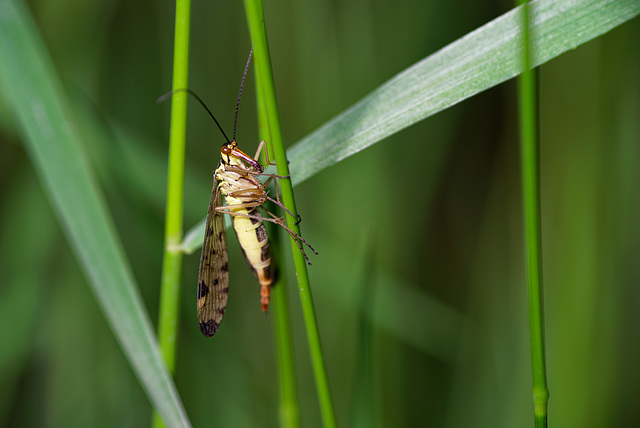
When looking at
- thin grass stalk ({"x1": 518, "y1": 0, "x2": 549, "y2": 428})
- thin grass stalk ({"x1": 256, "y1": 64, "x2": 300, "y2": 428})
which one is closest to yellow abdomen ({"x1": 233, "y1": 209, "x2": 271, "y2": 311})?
thin grass stalk ({"x1": 256, "y1": 64, "x2": 300, "y2": 428})

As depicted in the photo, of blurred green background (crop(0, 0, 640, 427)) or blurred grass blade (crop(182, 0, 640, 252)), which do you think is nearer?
blurred grass blade (crop(182, 0, 640, 252))

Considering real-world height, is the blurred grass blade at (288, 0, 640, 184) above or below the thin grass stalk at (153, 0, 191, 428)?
above

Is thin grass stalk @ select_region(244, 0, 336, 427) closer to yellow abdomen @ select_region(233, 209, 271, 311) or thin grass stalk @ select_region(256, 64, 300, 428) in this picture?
thin grass stalk @ select_region(256, 64, 300, 428)

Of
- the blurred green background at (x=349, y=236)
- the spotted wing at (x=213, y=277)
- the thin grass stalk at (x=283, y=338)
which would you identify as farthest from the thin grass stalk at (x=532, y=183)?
the spotted wing at (x=213, y=277)

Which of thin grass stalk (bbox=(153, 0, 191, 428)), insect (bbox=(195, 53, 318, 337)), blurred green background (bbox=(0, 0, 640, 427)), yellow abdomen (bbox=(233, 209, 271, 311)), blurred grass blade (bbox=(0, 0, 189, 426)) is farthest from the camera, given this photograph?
blurred green background (bbox=(0, 0, 640, 427))

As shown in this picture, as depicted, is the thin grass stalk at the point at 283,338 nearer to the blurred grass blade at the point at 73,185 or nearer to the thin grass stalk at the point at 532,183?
the blurred grass blade at the point at 73,185

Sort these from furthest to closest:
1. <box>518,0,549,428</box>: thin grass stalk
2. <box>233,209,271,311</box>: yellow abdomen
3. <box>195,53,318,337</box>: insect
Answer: <box>195,53,318,337</box>: insect, <box>233,209,271,311</box>: yellow abdomen, <box>518,0,549,428</box>: thin grass stalk

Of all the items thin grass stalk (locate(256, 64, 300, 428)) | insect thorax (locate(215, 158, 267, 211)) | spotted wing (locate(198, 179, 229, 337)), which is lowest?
thin grass stalk (locate(256, 64, 300, 428))

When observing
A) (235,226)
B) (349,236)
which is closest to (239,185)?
(235,226)
